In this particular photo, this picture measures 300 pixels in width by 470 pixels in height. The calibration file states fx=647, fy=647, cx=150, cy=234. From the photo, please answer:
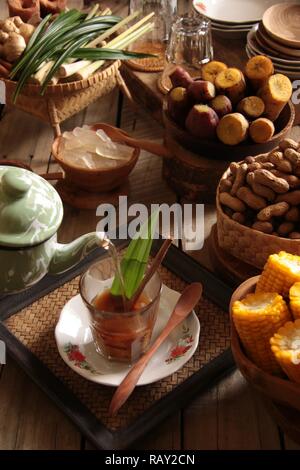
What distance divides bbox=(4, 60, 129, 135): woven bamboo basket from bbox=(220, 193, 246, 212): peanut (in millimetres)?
392

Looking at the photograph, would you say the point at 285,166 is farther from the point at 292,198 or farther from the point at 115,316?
the point at 115,316

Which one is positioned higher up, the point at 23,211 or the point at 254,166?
the point at 23,211

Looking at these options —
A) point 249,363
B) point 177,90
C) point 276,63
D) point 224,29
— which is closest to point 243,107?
point 177,90

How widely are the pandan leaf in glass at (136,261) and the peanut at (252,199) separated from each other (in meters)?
0.17

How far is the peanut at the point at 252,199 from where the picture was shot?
94cm

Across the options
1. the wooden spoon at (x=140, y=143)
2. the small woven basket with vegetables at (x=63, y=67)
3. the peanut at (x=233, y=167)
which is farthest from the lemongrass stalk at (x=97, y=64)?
the peanut at (x=233, y=167)

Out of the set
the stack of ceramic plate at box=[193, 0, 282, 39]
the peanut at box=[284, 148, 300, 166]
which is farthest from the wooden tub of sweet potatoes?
the stack of ceramic plate at box=[193, 0, 282, 39]

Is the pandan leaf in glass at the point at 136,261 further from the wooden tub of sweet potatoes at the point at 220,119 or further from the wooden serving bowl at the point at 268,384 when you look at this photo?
the wooden tub of sweet potatoes at the point at 220,119

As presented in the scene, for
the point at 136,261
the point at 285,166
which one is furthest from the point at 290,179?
the point at 136,261

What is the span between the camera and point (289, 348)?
68 centimetres

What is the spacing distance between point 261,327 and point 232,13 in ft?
3.26

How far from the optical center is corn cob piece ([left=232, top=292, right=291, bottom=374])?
71 cm

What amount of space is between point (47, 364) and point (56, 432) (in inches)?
3.6

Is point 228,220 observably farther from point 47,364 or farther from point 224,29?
point 224,29
